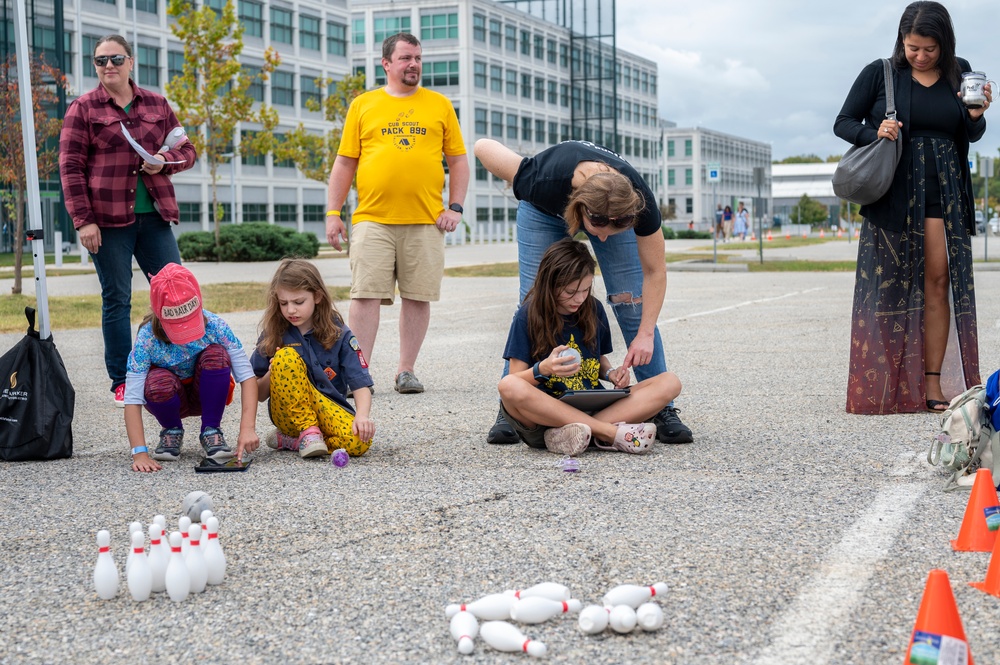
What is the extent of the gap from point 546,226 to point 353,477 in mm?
1629

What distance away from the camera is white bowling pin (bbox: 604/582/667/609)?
3104 mm

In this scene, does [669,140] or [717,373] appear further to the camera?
[669,140]

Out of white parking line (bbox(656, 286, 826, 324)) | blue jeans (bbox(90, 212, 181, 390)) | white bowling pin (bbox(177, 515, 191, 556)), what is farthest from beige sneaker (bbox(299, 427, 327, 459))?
white parking line (bbox(656, 286, 826, 324))

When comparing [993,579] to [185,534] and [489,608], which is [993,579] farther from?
[185,534]

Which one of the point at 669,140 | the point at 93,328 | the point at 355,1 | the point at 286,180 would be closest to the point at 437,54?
the point at 355,1

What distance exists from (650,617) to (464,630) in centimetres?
46

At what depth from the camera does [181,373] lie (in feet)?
17.4

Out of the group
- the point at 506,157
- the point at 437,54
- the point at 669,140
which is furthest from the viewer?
the point at 669,140

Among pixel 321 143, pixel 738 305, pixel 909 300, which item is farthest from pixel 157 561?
pixel 321 143

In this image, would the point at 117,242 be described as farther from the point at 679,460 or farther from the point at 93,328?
the point at 93,328

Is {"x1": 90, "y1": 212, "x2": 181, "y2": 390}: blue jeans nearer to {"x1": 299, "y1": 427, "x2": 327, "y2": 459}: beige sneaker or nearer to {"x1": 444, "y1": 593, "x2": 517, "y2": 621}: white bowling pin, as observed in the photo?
{"x1": 299, "y1": 427, "x2": 327, "y2": 459}: beige sneaker

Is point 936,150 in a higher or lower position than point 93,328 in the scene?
higher

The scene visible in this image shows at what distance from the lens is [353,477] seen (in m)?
4.93

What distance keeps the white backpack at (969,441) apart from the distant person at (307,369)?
236 centimetres
